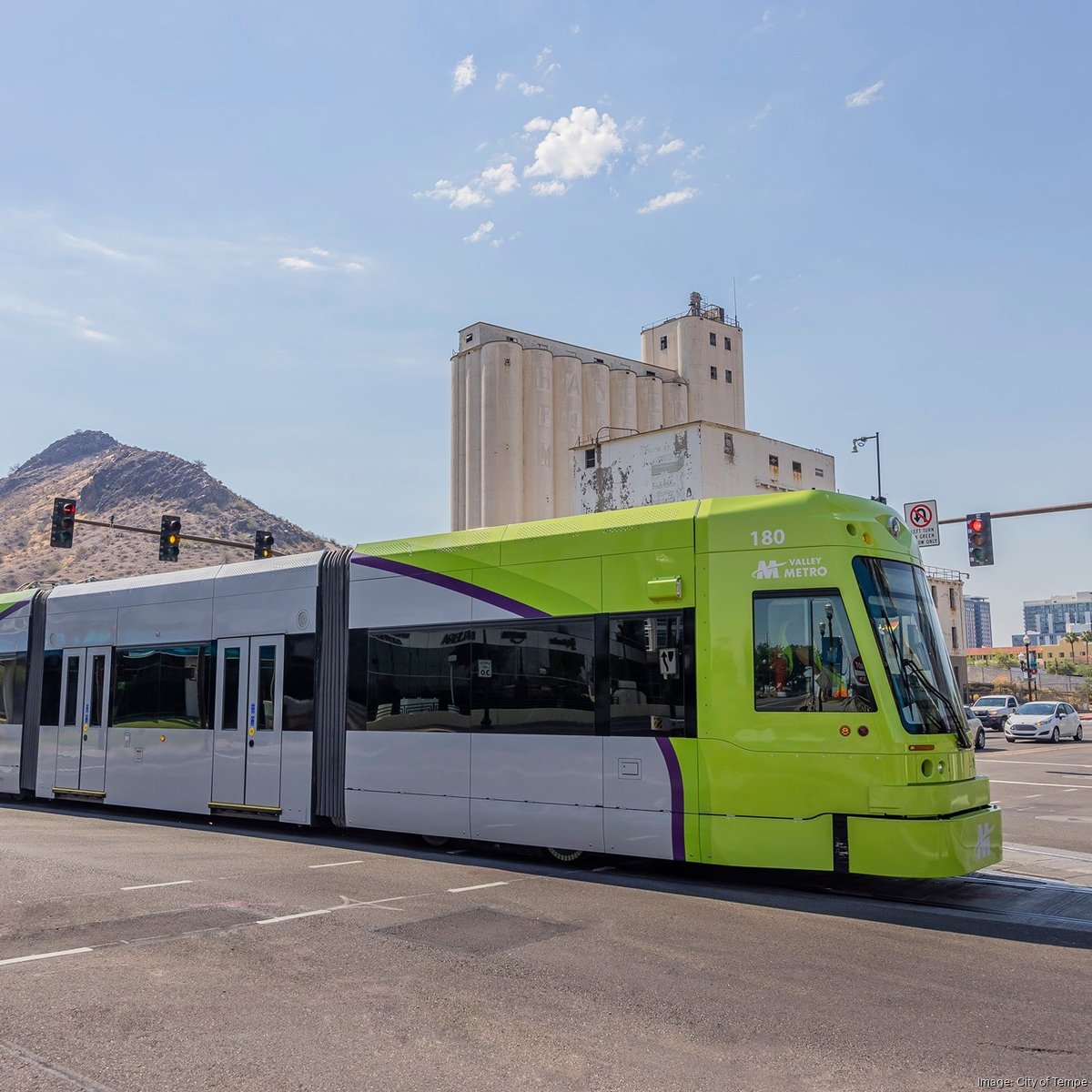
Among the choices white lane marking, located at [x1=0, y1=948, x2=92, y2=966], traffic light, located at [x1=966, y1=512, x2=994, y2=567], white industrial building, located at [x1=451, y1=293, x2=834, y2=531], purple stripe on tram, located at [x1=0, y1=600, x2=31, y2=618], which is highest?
white industrial building, located at [x1=451, y1=293, x2=834, y2=531]

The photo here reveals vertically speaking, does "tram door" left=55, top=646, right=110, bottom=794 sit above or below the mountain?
below

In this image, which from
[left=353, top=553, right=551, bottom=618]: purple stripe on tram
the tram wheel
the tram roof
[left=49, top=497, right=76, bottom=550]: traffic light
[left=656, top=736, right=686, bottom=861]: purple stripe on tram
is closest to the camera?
the tram roof

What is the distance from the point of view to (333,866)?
10.3 m

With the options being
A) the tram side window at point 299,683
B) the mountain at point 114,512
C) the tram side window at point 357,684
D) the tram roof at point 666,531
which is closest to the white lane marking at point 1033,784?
the tram roof at point 666,531

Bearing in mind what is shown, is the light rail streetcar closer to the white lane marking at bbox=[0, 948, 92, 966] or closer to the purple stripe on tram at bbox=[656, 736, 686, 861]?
the purple stripe on tram at bbox=[656, 736, 686, 861]

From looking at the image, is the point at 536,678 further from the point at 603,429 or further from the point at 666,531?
the point at 603,429

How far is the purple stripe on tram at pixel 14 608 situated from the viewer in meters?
17.4

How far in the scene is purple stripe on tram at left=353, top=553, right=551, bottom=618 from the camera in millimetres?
10750

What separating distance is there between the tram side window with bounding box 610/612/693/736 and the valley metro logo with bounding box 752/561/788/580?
85 cm

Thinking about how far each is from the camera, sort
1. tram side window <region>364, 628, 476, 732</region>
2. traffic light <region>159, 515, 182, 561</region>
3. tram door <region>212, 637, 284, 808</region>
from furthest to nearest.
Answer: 1. traffic light <region>159, 515, 182, 561</region>
2. tram door <region>212, 637, 284, 808</region>
3. tram side window <region>364, 628, 476, 732</region>

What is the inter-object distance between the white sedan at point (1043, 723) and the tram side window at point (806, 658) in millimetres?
33707

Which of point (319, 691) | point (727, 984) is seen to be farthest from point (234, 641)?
point (727, 984)

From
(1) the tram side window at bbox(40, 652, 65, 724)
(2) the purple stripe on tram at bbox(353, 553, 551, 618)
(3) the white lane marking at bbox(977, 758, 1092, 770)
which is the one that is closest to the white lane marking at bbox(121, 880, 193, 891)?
(2) the purple stripe on tram at bbox(353, 553, 551, 618)

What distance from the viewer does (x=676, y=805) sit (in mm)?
9367
